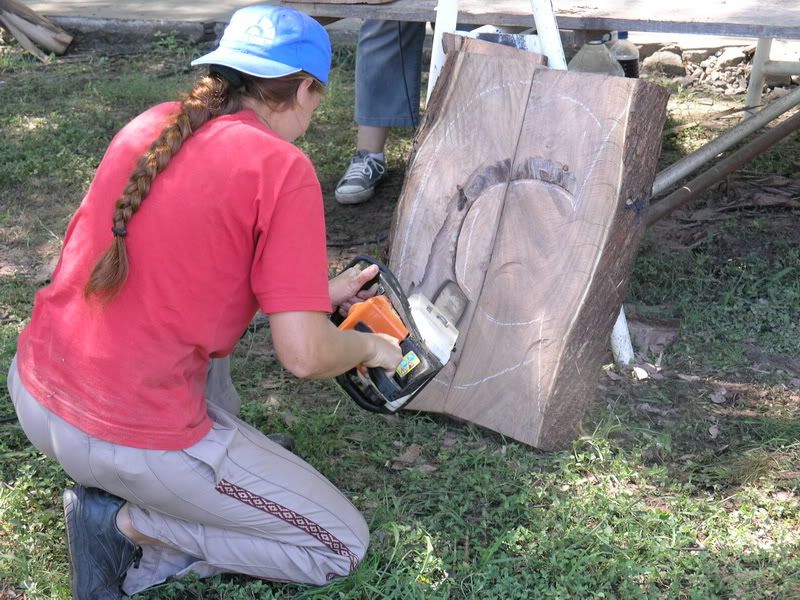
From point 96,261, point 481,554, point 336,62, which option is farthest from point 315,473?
point 336,62

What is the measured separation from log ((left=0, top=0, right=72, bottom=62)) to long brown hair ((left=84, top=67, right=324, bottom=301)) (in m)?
5.12

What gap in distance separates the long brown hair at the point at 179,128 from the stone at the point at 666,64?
15.3ft

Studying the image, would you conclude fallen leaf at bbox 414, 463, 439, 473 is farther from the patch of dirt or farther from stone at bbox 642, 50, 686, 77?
stone at bbox 642, 50, 686, 77

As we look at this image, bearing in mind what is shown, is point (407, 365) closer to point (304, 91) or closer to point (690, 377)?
point (304, 91)

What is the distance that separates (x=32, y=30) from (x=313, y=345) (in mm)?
5648

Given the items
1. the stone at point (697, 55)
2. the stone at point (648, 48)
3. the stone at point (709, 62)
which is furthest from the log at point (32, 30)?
the stone at point (709, 62)

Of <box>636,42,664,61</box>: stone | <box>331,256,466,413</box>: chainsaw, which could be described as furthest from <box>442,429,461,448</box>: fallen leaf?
<box>636,42,664,61</box>: stone

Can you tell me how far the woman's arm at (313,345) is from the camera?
1.92 metres

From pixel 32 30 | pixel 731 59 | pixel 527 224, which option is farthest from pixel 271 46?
pixel 32 30

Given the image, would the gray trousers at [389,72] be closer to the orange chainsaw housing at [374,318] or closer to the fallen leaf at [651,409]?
the fallen leaf at [651,409]

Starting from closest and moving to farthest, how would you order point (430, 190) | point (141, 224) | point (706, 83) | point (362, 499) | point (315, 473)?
point (141, 224) → point (315, 473) → point (362, 499) → point (430, 190) → point (706, 83)

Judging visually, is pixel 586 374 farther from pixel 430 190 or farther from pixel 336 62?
pixel 336 62

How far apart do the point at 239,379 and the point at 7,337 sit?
0.91 meters

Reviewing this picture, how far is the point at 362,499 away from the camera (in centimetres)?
260
